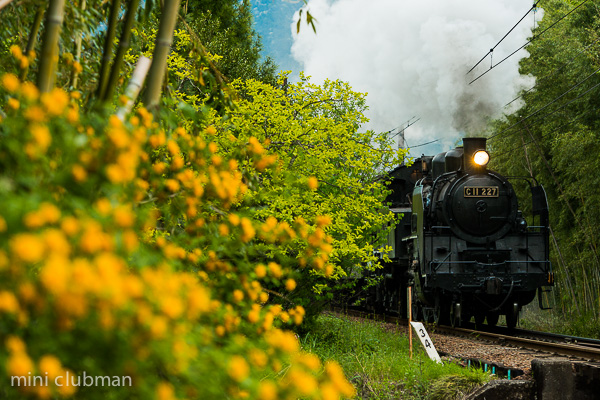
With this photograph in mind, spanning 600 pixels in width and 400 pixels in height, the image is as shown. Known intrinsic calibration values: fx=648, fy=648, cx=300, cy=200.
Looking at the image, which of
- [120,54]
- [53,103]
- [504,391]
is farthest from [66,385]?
[504,391]

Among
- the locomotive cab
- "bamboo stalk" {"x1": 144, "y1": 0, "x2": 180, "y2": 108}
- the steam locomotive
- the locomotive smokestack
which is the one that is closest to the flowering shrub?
"bamboo stalk" {"x1": 144, "y1": 0, "x2": 180, "y2": 108}

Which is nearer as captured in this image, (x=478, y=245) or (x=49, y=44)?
(x=49, y=44)

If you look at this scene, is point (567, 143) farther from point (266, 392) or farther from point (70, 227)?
point (70, 227)

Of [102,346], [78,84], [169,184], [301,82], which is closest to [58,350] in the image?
Answer: [102,346]

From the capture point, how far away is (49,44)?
9.11 feet

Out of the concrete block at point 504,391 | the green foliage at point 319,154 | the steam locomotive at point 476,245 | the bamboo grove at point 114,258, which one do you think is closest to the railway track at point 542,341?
the steam locomotive at point 476,245

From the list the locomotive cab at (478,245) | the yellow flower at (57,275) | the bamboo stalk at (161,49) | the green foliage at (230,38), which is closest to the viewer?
the yellow flower at (57,275)

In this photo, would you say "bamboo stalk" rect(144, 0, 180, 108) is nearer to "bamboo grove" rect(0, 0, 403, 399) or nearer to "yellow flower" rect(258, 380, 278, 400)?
"bamboo grove" rect(0, 0, 403, 399)

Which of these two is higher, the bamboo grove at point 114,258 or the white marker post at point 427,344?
the bamboo grove at point 114,258

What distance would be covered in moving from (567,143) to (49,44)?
16.4 m

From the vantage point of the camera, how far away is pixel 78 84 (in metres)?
3.54

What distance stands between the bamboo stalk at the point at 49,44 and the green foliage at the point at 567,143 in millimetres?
15190

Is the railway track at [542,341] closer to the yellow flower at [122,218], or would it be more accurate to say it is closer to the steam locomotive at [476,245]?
the steam locomotive at [476,245]

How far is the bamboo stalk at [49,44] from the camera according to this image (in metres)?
2.76
